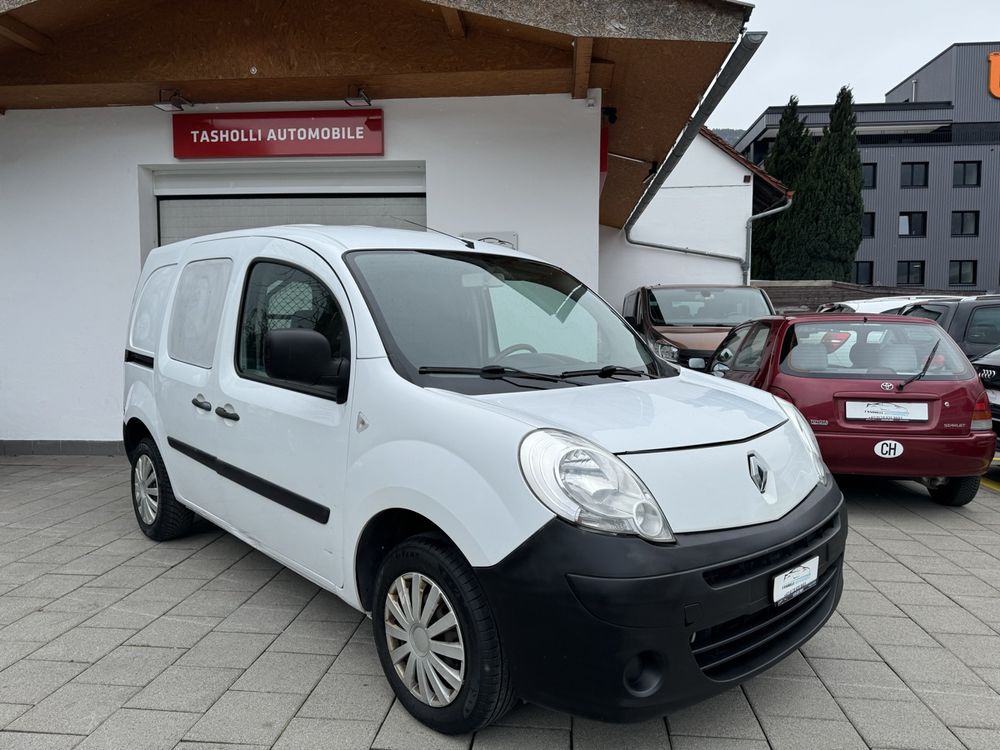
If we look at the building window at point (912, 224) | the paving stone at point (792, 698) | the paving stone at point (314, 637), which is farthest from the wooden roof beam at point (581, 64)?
the building window at point (912, 224)

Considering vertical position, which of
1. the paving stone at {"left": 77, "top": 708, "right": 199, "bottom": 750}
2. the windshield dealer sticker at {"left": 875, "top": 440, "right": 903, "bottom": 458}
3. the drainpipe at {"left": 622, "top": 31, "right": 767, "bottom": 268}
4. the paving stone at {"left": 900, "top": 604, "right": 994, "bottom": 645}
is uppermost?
the drainpipe at {"left": 622, "top": 31, "right": 767, "bottom": 268}

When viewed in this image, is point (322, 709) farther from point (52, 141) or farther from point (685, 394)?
point (52, 141)

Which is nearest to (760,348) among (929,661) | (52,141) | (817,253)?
(929,661)

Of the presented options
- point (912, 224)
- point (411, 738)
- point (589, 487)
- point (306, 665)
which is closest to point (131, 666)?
point (306, 665)

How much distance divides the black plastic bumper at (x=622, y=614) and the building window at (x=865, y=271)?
4392 cm

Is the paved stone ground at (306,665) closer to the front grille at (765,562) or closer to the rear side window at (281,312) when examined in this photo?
the front grille at (765,562)

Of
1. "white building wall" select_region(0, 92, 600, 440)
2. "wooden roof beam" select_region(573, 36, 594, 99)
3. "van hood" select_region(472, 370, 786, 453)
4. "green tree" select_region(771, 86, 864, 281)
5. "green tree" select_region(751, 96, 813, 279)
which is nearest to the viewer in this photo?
"van hood" select_region(472, 370, 786, 453)

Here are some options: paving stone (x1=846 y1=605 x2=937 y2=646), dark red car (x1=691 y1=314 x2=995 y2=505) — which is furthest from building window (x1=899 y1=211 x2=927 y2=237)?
paving stone (x1=846 y1=605 x2=937 y2=646)

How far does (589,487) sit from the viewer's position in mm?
2270

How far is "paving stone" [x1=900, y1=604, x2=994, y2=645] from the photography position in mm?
3512

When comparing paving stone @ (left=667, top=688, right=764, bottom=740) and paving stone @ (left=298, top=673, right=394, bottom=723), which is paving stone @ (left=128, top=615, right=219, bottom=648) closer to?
paving stone @ (left=298, top=673, right=394, bottom=723)

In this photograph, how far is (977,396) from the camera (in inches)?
208

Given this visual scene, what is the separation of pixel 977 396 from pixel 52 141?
857 centimetres

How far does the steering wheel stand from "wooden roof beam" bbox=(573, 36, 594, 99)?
341cm
